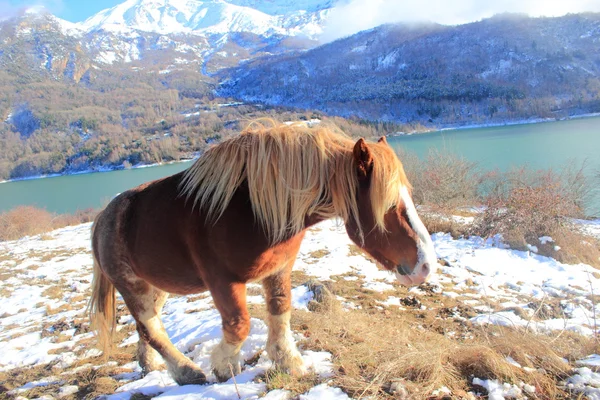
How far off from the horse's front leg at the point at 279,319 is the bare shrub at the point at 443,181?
1055 cm

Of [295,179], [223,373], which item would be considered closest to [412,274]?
[295,179]

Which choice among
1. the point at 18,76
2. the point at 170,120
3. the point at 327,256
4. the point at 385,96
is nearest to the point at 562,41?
the point at 385,96

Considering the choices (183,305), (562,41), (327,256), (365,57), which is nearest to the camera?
(183,305)

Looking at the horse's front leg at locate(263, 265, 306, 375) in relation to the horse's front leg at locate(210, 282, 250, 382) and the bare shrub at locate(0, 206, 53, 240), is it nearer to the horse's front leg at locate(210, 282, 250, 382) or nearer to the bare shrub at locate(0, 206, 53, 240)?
the horse's front leg at locate(210, 282, 250, 382)

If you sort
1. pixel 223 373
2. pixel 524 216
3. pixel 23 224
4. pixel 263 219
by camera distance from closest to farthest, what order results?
pixel 263 219
pixel 223 373
pixel 524 216
pixel 23 224

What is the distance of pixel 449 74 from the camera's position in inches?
5153

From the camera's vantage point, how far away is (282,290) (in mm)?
2354

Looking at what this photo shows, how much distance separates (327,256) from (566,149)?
3217 cm

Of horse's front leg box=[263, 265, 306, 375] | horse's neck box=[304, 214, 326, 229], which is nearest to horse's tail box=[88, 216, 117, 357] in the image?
horse's front leg box=[263, 265, 306, 375]

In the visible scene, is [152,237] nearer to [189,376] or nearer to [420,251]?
[189,376]

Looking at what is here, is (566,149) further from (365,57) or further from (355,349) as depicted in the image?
(365,57)

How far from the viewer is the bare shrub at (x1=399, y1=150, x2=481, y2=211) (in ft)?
47.5

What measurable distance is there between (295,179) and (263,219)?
278 mm

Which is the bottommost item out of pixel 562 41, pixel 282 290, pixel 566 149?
pixel 566 149
